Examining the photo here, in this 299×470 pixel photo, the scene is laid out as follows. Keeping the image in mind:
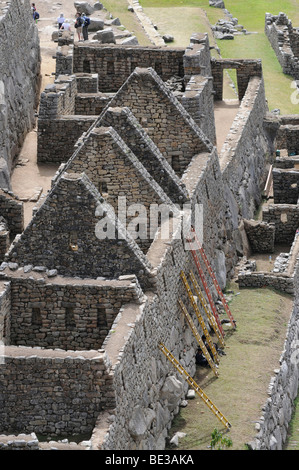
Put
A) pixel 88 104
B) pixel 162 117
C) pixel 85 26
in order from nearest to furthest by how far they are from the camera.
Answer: pixel 162 117 → pixel 88 104 → pixel 85 26

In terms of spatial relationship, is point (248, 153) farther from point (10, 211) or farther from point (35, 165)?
point (10, 211)

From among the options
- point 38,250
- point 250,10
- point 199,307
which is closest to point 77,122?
point 199,307

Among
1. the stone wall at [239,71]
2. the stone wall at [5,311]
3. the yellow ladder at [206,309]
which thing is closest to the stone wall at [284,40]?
the stone wall at [239,71]

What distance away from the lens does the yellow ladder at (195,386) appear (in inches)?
1873

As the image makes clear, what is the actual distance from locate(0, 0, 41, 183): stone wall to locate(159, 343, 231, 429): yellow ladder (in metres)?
11.0

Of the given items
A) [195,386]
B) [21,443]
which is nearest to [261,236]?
[195,386]

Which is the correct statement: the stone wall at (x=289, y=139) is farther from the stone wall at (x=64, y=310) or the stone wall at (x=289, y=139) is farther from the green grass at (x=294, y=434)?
the stone wall at (x=64, y=310)

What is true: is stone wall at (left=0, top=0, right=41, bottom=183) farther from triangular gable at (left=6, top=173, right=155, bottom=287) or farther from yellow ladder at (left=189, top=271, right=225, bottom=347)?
triangular gable at (left=6, top=173, right=155, bottom=287)

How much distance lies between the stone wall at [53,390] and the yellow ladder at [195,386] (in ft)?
15.5

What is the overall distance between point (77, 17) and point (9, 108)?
16.3 m

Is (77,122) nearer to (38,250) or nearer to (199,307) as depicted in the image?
(199,307)

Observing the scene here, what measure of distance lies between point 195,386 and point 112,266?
4.03 m

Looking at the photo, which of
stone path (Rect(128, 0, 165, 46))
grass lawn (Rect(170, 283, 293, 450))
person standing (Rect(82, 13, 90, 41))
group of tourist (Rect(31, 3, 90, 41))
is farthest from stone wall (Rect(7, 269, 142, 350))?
stone path (Rect(128, 0, 165, 46))

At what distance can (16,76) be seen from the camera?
64750 mm
